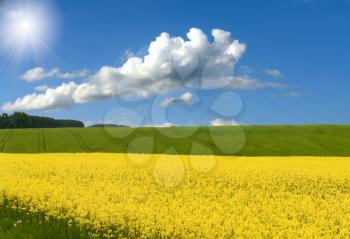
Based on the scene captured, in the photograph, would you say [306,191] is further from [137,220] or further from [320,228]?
[137,220]

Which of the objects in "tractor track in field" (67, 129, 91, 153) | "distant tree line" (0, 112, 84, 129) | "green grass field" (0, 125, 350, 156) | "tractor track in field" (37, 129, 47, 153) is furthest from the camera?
"distant tree line" (0, 112, 84, 129)

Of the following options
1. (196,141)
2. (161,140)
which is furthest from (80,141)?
(196,141)

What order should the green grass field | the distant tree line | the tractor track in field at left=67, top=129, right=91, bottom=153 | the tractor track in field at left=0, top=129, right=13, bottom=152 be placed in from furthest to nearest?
the distant tree line, the tractor track in field at left=0, top=129, right=13, bottom=152, the tractor track in field at left=67, top=129, right=91, bottom=153, the green grass field

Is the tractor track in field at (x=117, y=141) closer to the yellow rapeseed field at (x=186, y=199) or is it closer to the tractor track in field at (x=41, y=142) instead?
the tractor track in field at (x=41, y=142)

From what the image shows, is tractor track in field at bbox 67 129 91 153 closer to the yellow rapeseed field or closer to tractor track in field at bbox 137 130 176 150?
tractor track in field at bbox 137 130 176 150

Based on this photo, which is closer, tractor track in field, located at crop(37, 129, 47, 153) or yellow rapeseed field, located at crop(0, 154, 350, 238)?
yellow rapeseed field, located at crop(0, 154, 350, 238)

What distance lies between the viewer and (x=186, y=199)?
1502cm

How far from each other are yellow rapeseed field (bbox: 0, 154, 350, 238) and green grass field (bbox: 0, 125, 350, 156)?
3291cm

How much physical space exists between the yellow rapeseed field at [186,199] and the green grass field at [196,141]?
32.9 meters

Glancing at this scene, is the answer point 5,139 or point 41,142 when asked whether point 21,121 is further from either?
point 41,142

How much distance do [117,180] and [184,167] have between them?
16.2ft

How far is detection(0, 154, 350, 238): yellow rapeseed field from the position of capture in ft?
38.1

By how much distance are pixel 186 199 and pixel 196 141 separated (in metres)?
47.6

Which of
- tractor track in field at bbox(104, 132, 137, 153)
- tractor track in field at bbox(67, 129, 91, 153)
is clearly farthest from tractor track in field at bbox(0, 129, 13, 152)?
tractor track in field at bbox(104, 132, 137, 153)
